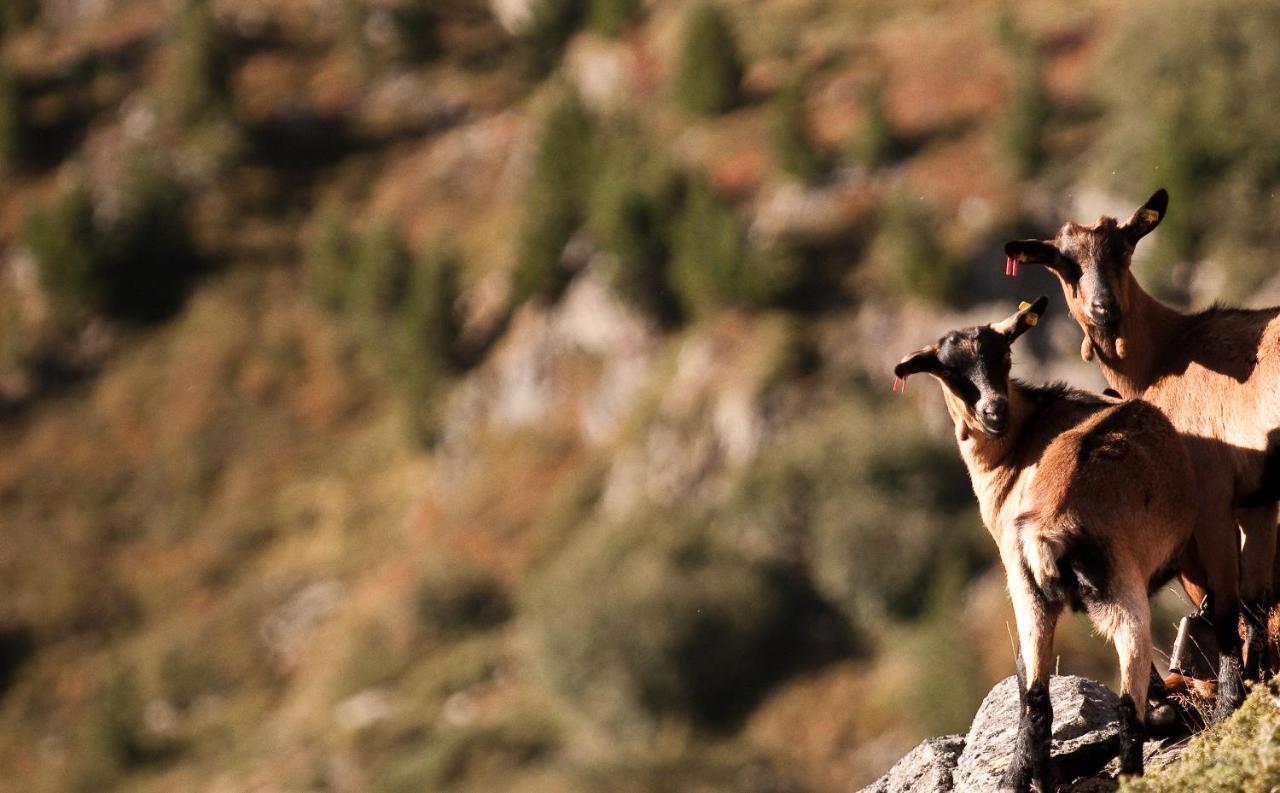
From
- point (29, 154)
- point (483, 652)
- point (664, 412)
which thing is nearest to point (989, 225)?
point (664, 412)

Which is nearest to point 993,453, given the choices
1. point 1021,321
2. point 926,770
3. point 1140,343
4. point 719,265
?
point 1021,321

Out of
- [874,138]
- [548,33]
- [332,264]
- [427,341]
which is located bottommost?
[874,138]

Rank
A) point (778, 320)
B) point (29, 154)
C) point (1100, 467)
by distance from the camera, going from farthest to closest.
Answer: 1. point (29, 154)
2. point (778, 320)
3. point (1100, 467)

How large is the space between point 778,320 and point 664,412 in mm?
7942

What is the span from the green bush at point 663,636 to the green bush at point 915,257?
16.4m

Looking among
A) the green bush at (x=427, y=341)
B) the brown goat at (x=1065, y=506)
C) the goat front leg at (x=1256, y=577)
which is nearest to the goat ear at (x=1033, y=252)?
the brown goat at (x=1065, y=506)

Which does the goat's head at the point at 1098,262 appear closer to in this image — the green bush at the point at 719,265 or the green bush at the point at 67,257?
the green bush at the point at 719,265

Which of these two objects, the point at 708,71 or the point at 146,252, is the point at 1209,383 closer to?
the point at 708,71

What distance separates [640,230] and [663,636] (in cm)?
2869

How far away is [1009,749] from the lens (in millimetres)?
11211

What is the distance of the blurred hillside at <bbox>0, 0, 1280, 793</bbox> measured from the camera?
241 feet

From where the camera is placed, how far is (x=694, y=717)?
7312 centimetres

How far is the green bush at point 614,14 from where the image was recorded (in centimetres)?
12088

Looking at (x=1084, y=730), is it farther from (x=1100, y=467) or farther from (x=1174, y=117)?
(x=1174, y=117)
